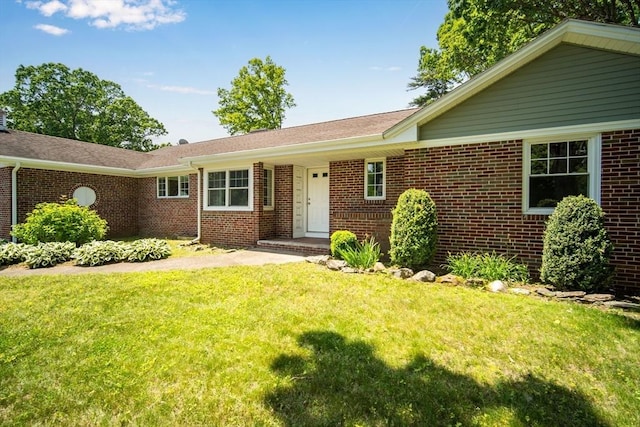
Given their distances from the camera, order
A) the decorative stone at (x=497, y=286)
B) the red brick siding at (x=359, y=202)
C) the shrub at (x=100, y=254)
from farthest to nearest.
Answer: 1. the red brick siding at (x=359, y=202)
2. the shrub at (x=100, y=254)
3. the decorative stone at (x=497, y=286)

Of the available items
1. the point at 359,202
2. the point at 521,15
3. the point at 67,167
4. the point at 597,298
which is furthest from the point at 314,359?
the point at 67,167

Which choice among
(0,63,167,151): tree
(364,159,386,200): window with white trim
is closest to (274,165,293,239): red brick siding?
(364,159,386,200): window with white trim

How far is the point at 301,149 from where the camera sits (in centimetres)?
874

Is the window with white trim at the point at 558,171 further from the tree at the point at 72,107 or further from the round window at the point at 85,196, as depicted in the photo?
the tree at the point at 72,107

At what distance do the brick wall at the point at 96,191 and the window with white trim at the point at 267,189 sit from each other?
8180 millimetres

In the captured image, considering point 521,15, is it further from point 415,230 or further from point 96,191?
point 96,191

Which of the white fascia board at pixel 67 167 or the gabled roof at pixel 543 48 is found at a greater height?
the gabled roof at pixel 543 48

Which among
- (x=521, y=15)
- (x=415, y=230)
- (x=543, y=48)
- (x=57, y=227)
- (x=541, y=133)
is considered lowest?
(x=57, y=227)

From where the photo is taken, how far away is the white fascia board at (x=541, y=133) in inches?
211

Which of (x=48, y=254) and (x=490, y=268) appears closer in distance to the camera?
(x=490, y=268)

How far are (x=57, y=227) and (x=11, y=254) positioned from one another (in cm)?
152

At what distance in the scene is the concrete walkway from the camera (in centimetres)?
693

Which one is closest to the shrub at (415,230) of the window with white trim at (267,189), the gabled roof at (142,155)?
the gabled roof at (142,155)

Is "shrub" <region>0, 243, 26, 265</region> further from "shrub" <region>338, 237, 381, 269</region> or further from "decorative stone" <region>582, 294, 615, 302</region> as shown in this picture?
"decorative stone" <region>582, 294, 615, 302</region>
